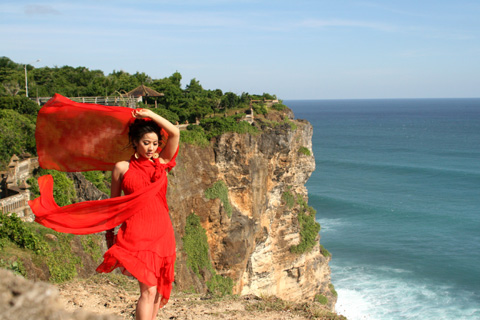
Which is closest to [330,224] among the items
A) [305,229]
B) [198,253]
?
[305,229]

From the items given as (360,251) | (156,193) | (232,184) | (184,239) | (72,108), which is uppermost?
(72,108)

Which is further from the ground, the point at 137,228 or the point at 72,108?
the point at 72,108

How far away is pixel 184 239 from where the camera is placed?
23.5 meters

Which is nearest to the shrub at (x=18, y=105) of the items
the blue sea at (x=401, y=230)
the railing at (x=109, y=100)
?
the railing at (x=109, y=100)

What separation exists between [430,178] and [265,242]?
46644mm

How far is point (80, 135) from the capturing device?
18.3 ft

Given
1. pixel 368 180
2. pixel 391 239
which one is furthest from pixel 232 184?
pixel 368 180

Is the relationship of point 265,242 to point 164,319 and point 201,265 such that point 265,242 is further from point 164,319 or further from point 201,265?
point 164,319

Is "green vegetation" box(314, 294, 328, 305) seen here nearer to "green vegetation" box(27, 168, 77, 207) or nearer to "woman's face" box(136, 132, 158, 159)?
"green vegetation" box(27, 168, 77, 207)

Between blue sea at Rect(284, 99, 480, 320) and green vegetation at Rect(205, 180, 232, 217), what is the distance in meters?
15.2

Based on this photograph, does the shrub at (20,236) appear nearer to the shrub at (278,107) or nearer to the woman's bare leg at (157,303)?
the woman's bare leg at (157,303)

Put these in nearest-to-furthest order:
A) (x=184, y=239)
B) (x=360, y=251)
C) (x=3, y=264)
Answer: (x=3, y=264) < (x=184, y=239) < (x=360, y=251)

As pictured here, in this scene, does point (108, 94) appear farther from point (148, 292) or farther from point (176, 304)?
point (148, 292)

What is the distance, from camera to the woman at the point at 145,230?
16.1ft
